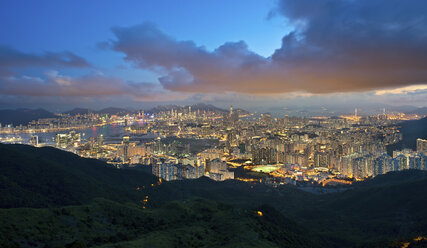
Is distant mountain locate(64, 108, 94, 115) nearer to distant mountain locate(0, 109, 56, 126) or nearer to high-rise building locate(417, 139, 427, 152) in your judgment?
distant mountain locate(0, 109, 56, 126)

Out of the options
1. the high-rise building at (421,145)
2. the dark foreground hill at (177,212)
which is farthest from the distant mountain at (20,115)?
the high-rise building at (421,145)

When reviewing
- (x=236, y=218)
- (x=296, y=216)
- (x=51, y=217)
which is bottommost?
(x=296, y=216)

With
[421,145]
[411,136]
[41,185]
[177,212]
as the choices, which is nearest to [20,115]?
[41,185]

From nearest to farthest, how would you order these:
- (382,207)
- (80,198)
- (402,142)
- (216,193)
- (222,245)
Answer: (222,245) → (80,198) → (382,207) → (216,193) → (402,142)

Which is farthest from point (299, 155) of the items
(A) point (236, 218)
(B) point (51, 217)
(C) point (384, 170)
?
(B) point (51, 217)

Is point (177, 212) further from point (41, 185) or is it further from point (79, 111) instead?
point (79, 111)

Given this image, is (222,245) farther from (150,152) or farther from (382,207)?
(150,152)
